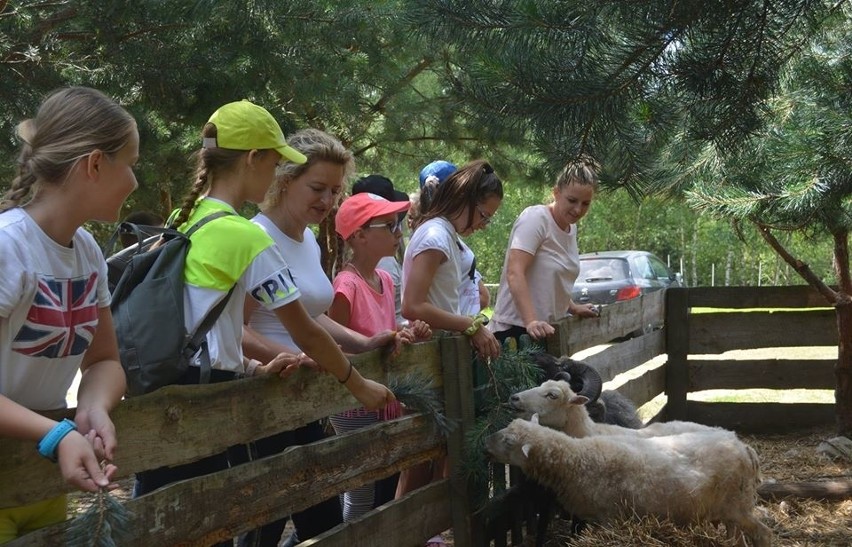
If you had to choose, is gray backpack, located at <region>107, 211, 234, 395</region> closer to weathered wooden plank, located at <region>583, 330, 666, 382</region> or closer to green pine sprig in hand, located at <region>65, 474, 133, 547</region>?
green pine sprig in hand, located at <region>65, 474, 133, 547</region>

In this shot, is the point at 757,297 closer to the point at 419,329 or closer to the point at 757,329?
the point at 757,329

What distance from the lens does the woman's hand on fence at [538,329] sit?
4.77 m

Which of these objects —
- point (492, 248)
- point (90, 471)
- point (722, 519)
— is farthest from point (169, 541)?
point (492, 248)

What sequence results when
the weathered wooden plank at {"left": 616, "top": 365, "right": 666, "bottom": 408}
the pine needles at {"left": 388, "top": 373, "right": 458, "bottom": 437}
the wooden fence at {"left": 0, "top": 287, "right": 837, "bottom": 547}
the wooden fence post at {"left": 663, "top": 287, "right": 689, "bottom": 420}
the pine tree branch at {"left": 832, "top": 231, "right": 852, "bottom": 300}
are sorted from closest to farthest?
the wooden fence at {"left": 0, "top": 287, "right": 837, "bottom": 547}, the pine needles at {"left": 388, "top": 373, "right": 458, "bottom": 437}, the weathered wooden plank at {"left": 616, "top": 365, "right": 666, "bottom": 408}, the pine tree branch at {"left": 832, "top": 231, "right": 852, "bottom": 300}, the wooden fence post at {"left": 663, "top": 287, "right": 689, "bottom": 420}

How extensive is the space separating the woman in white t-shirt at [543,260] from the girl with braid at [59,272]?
3.11 metres

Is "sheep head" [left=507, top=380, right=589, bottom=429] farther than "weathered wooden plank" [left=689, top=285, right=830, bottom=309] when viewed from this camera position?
No

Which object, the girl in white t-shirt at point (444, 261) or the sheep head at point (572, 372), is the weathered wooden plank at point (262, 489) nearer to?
the girl in white t-shirt at point (444, 261)

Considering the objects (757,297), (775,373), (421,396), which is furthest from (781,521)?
(757,297)

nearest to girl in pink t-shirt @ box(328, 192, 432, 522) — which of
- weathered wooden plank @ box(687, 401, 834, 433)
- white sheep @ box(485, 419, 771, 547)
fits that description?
white sheep @ box(485, 419, 771, 547)

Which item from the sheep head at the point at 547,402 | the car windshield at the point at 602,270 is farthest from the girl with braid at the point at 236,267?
the car windshield at the point at 602,270

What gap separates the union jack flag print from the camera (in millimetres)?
1979

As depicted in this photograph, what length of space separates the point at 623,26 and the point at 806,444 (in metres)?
5.42

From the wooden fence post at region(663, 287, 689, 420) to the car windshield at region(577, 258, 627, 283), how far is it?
8.48 m

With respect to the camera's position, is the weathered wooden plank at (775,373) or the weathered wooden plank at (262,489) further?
the weathered wooden plank at (775,373)
